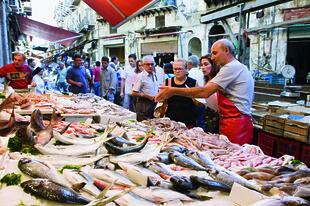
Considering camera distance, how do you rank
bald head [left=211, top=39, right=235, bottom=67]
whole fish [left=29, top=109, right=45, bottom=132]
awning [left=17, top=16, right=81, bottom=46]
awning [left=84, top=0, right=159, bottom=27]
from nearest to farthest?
whole fish [left=29, top=109, right=45, bottom=132]
bald head [left=211, top=39, right=235, bottom=67]
awning [left=84, top=0, right=159, bottom=27]
awning [left=17, top=16, right=81, bottom=46]

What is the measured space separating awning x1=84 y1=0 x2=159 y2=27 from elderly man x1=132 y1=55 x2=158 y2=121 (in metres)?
1.42

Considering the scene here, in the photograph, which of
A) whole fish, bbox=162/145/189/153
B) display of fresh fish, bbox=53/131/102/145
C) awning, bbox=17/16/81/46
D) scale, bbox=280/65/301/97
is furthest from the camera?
awning, bbox=17/16/81/46

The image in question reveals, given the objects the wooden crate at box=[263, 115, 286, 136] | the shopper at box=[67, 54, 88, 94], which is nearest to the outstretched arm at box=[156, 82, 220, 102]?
the wooden crate at box=[263, 115, 286, 136]

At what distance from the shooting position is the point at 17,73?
7.87 m

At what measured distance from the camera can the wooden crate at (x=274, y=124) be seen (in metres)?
4.95

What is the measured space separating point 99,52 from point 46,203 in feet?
111

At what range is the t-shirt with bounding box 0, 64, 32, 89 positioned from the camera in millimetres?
7671

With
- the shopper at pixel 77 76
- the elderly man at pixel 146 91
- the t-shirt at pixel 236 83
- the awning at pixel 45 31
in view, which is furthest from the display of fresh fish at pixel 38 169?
the awning at pixel 45 31

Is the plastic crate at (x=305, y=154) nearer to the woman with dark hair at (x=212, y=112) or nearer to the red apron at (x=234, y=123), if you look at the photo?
the red apron at (x=234, y=123)

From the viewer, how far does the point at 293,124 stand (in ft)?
15.4

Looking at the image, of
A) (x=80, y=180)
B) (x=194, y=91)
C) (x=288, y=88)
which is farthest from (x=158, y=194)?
(x=288, y=88)

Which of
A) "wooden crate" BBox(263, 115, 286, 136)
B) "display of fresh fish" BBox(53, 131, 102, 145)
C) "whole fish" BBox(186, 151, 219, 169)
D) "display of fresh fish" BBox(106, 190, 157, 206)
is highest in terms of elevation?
"display of fresh fish" BBox(53, 131, 102, 145)

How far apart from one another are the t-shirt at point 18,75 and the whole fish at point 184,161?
20.4ft

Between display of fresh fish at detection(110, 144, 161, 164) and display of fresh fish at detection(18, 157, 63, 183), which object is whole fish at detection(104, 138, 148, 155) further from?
display of fresh fish at detection(18, 157, 63, 183)
